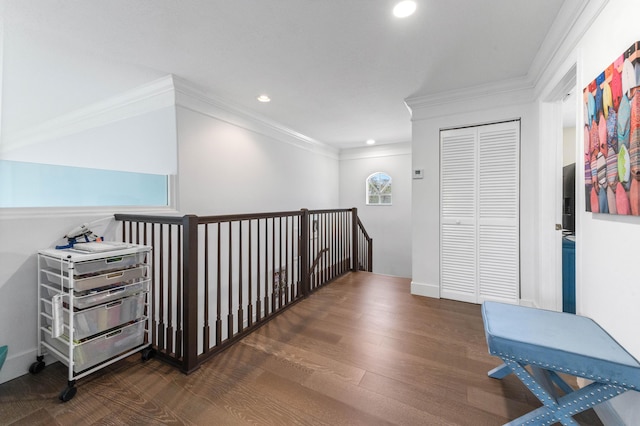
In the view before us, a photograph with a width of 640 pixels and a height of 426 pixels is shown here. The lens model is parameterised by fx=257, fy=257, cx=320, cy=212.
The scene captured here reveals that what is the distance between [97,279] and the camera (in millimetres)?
1622

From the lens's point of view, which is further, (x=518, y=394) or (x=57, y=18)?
(x=57, y=18)

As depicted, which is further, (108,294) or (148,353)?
(148,353)

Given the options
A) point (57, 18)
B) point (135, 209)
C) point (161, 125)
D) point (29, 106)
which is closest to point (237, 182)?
point (161, 125)

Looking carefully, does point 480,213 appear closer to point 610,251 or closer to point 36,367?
point 610,251

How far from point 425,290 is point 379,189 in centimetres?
319

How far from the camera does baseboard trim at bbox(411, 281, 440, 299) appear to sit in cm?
315

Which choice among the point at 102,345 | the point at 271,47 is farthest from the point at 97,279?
the point at 271,47

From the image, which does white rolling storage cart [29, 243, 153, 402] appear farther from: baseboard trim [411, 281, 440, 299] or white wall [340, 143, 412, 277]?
white wall [340, 143, 412, 277]

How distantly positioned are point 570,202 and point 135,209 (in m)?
4.80

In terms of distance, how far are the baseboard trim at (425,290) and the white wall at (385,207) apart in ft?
8.42

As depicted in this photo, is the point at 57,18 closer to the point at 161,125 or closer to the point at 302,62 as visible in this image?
the point at 161,125

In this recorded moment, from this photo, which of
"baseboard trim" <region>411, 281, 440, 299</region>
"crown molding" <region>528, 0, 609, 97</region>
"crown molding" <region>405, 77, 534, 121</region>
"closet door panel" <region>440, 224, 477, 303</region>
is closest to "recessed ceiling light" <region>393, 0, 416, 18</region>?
"crown molding" <region>528, 0, 609, 97</region>

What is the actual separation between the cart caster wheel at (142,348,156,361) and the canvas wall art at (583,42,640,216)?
292 centimetres

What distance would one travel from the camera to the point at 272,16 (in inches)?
70.7
